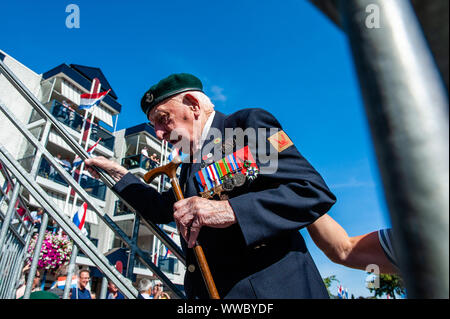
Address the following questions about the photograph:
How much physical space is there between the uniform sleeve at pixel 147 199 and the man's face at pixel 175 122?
0.40 metres

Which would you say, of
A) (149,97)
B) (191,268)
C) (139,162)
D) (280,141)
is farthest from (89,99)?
(280,141)

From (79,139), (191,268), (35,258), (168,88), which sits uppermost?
(79,139)

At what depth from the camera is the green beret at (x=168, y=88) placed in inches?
84.7

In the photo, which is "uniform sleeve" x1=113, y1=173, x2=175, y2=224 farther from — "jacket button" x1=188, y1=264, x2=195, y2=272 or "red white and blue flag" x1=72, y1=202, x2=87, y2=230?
"red white and blue flag" x1=72, y1=202, x2=87, y2=230

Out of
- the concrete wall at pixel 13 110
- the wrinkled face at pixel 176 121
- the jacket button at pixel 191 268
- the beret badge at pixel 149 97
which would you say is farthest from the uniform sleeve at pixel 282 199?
the concrete wall at pixel 13 110

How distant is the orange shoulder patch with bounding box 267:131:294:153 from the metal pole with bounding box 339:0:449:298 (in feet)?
3.75

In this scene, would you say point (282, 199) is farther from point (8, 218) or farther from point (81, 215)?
point (81, 215)

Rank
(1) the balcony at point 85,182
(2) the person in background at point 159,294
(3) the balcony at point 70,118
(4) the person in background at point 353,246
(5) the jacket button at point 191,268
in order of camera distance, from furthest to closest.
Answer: (3) the balcony at point 70,118, (1) the balcony at point 85,182, (2) the person in background at point 159,294, (4) the person in background at point 353,246, (5) the jacket button at point 191,268

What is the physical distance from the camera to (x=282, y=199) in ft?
4.36

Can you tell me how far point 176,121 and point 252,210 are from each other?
3.25ft

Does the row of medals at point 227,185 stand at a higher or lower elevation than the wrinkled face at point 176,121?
lower

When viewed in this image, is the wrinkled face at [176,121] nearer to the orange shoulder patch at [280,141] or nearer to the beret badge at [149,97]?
the beret badge at [149,97]

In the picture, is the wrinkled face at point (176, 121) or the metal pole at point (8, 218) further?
the wrinkled face at point (176, 121)
